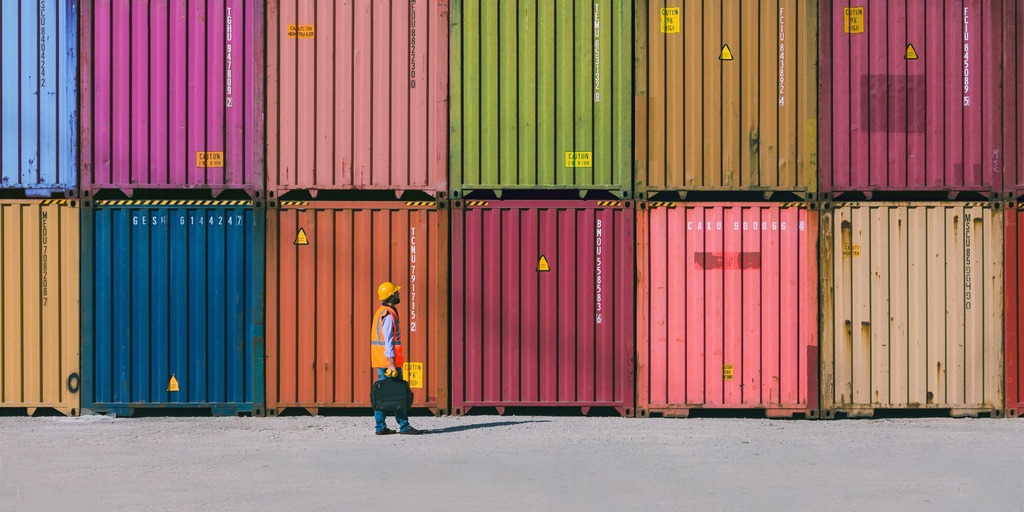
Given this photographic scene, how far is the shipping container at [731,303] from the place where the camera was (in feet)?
42.4

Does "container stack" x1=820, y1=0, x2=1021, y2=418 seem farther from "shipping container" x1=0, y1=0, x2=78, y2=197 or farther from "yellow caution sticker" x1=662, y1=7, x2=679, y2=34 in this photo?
"shipping container" x1=0, y1=0, x2=78, y2=197

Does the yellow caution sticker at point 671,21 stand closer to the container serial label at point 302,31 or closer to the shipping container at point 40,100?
the container serial label at point 302,31

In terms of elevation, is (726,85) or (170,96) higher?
(726,85)

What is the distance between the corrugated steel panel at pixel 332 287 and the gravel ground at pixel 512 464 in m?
0.49

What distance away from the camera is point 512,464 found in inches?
386

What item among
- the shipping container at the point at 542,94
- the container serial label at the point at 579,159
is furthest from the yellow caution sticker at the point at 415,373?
the container serial label at the point at 579,159

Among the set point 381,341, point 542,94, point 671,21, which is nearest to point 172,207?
point 381,341

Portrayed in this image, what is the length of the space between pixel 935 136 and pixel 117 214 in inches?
442

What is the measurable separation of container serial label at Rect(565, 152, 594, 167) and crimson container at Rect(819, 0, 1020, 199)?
3.34 meters

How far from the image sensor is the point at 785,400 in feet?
42.6

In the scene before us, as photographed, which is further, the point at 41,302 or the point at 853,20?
the point at 853,20

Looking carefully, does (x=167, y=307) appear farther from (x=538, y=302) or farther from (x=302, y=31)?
(x=538, y=302)

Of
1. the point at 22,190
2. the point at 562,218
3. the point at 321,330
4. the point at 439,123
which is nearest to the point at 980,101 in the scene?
the point at 562,218

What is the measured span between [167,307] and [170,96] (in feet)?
9.38
